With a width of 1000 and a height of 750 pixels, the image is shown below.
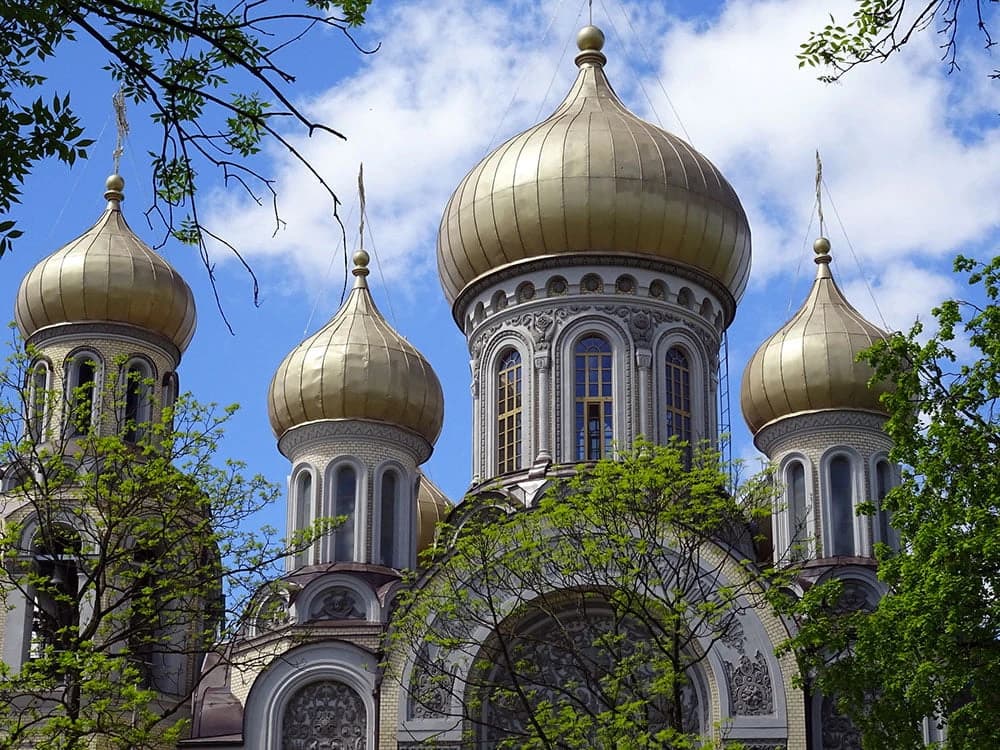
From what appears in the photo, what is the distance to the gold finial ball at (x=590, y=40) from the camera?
2584 centimetres

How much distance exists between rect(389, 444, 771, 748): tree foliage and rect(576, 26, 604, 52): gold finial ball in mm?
6708

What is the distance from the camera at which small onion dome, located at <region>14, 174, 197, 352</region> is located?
23828 millimetres

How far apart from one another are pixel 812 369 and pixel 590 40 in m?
5.96

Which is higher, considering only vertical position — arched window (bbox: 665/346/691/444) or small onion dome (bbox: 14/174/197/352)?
small onion dome (bbox: 14/174/197/352)

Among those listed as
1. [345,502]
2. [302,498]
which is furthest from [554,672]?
[302,498]

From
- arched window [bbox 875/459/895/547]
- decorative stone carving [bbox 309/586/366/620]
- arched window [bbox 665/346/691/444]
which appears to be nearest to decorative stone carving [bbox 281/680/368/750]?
decorative stone carving [bbox 309/586/366/620]

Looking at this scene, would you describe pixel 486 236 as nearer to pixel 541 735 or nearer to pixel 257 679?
pixel 257 679

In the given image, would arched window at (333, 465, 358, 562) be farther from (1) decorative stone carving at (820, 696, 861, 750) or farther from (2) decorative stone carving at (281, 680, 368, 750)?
(1) decorative stone carving at (820, 696, 861, 750)

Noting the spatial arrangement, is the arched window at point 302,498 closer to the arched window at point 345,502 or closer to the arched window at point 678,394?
the arched window at point 345,502

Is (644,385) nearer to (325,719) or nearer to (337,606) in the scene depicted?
(337,606)

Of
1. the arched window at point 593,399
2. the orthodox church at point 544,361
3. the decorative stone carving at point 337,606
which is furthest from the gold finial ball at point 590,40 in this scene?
the decorative stone carving at point 337,606

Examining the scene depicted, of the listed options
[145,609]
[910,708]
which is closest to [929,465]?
[910,708]

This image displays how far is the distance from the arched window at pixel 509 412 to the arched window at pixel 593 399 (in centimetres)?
87

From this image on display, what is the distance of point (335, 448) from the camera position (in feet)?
81.6
